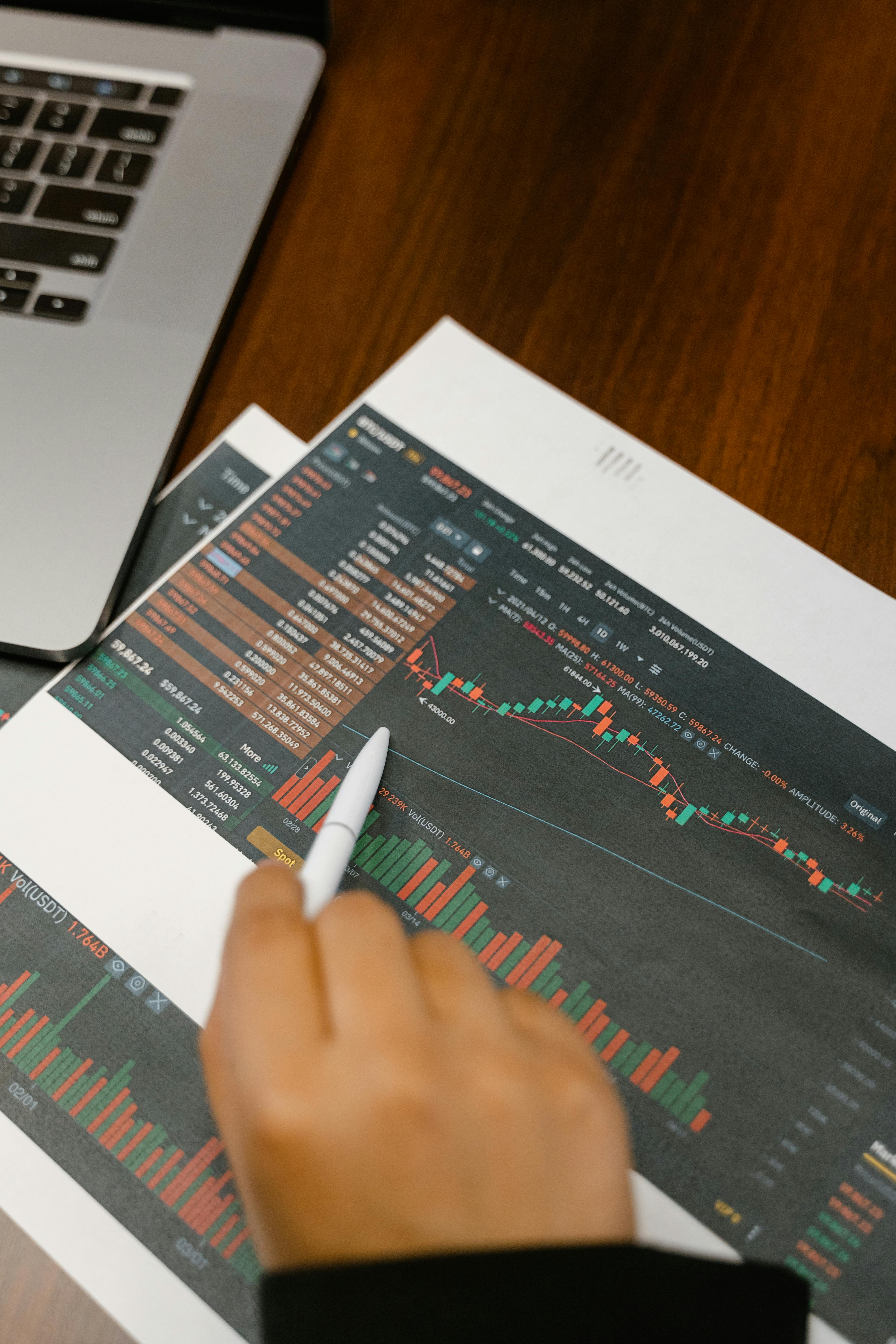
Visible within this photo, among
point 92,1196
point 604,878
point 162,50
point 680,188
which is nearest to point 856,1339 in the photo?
point 604,878

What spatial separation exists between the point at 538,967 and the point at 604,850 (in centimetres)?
6

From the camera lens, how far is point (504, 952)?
437mm

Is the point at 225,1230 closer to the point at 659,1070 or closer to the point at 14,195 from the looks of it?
the point at 659,1070

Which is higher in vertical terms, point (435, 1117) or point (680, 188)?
point (680, 188)

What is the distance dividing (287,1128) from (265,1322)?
5cm

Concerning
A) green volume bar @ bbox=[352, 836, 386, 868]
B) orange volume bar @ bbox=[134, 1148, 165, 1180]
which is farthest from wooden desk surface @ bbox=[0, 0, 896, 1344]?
orange volume bar @ bbox=[134, 1148, 165, 1180]

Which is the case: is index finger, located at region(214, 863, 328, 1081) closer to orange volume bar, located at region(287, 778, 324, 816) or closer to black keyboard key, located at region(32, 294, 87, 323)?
orange volume bar, located at region(287, 778, 324, 816)

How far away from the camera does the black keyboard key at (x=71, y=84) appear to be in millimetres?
615

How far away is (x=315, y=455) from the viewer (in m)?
0.55

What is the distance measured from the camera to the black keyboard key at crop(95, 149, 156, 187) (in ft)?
1.96

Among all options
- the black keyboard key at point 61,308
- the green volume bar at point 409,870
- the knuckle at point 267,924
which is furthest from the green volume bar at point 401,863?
the black keyboard key at point 61,308

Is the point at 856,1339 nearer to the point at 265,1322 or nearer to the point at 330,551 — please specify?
the point at 265,1322

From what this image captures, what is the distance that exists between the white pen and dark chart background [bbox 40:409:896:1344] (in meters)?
0.01

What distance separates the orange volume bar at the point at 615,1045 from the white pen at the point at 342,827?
0.14 meters
